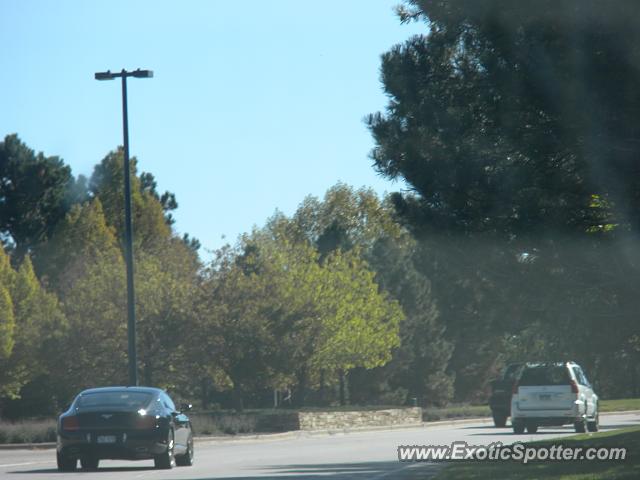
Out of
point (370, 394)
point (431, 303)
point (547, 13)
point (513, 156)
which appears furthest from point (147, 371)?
point (547, 13)

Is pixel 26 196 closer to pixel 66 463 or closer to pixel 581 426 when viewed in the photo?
pixel 581 426

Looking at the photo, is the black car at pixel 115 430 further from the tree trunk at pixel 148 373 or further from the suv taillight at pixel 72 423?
the tree trunk at pixel 148 373

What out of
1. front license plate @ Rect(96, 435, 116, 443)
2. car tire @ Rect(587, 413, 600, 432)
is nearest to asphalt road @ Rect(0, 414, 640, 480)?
front license plate @ Rect(96, 435, 116, 443)

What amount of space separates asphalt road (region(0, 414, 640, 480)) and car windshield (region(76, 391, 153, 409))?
113 centimetres

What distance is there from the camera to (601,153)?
56.0ft

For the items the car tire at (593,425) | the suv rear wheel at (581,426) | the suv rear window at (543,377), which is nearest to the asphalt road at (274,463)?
the suv rear wheel at (581,426)

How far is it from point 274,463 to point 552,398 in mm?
10756

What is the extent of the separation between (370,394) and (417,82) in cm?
4270

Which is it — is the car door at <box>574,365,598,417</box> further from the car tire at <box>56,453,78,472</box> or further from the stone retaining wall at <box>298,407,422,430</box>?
the car tire at <box>56,453,78,472</box>

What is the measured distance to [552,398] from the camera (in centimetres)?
3216

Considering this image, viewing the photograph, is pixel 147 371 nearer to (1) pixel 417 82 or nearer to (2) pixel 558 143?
(1) pixel 417 82

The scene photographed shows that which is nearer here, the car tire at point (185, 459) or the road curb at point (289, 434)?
the car tire at point (185, 459)

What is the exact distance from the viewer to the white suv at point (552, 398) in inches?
1255

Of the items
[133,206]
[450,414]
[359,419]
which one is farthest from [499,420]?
[133,206]
